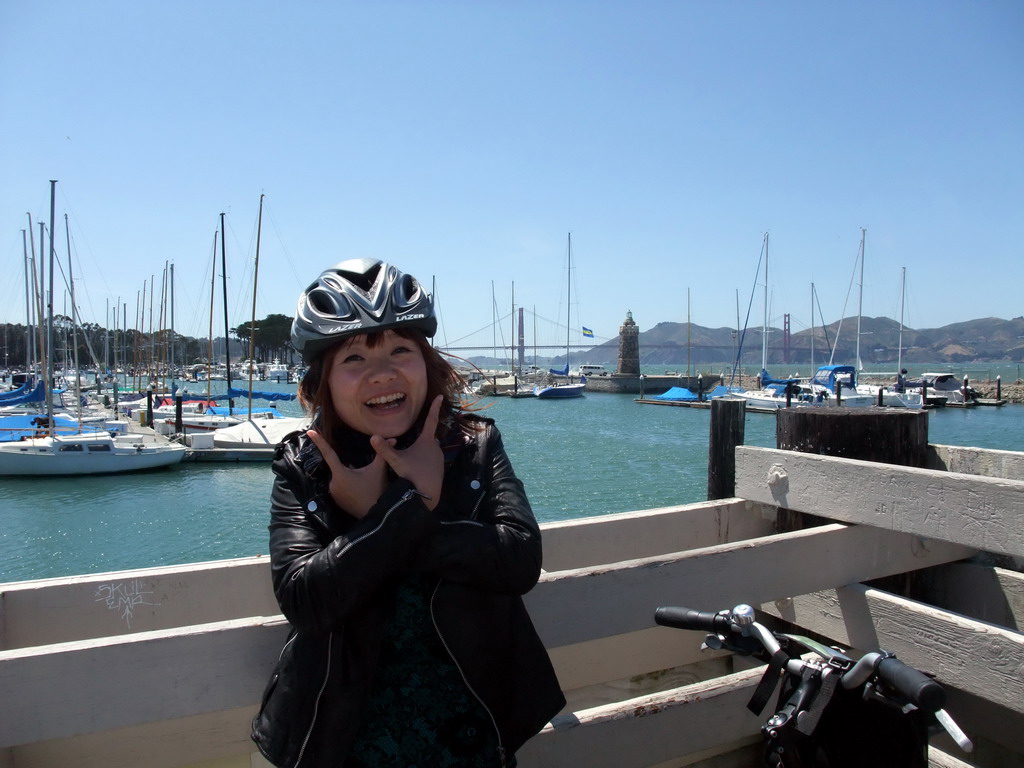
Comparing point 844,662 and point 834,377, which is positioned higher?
point 844,662

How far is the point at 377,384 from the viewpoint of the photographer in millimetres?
1979

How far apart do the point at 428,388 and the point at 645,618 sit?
4.24 ft

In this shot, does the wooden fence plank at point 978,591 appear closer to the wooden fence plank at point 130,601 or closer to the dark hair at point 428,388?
the dark hair at point 428,388

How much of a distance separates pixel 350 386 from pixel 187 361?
6642 inches

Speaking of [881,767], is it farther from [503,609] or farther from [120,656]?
[120,656]

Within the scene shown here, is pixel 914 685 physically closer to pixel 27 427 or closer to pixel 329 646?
pixel 329 646

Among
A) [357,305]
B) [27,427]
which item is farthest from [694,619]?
[27,427]

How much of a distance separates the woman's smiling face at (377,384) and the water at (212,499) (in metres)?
15.7

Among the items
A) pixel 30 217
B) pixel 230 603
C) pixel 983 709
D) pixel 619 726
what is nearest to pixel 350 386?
pixel 230 603

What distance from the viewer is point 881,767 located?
178 cm

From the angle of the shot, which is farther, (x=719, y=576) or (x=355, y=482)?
(x=719, y=576)

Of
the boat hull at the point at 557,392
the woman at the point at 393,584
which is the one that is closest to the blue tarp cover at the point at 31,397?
the woman at the point at 393,584

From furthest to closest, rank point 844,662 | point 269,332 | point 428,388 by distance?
point 269,332 → point 428,388 → point 844,662

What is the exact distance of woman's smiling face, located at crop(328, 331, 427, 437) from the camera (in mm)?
1980
